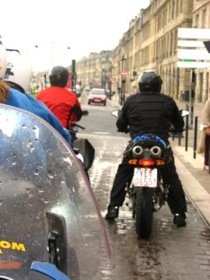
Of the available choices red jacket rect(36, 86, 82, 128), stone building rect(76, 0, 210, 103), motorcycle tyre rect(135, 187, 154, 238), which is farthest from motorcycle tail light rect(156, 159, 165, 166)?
stone building rect(76, 0, 210, 103)

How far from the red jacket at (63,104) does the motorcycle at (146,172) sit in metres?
0.94

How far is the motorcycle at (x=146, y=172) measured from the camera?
6.59 meters

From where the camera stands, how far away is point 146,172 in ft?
21.7

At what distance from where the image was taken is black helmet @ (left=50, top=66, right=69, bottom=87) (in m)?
7.37

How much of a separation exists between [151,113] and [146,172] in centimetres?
69

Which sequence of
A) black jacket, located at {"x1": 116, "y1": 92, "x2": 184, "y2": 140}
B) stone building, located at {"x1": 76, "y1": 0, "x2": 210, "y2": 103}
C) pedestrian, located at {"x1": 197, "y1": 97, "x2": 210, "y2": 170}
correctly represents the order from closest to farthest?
1. black jacket, located at {"x1": 116, "y1": 92, "x2": 184, "y2": 140}
2. pedestrian, located at {"x1": 197, "y1": 97, "x2": 210, "y2": 170}
3. stone building, located at {"x1": 76, "y1": 0, "x2": 210, "y2": 103}

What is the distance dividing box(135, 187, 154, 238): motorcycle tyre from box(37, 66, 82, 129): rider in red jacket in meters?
1.28

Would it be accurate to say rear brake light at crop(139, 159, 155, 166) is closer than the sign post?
Yes

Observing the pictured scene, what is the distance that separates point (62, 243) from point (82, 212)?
0.24 meters

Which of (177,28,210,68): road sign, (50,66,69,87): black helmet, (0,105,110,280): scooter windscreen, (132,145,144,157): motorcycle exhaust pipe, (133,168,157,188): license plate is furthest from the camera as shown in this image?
(177,28,210,68): road sign

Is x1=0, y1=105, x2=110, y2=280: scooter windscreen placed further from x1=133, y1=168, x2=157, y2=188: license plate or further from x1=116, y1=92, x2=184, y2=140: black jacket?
x1=116, y1=92, x2=184, y2=140: black jacket

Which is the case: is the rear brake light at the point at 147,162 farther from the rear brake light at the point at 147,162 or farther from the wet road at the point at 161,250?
the wet road at the point at 161,250

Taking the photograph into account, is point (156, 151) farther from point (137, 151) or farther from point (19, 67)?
point (19, 67)

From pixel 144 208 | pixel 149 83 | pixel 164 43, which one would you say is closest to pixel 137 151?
pixel 144 208
